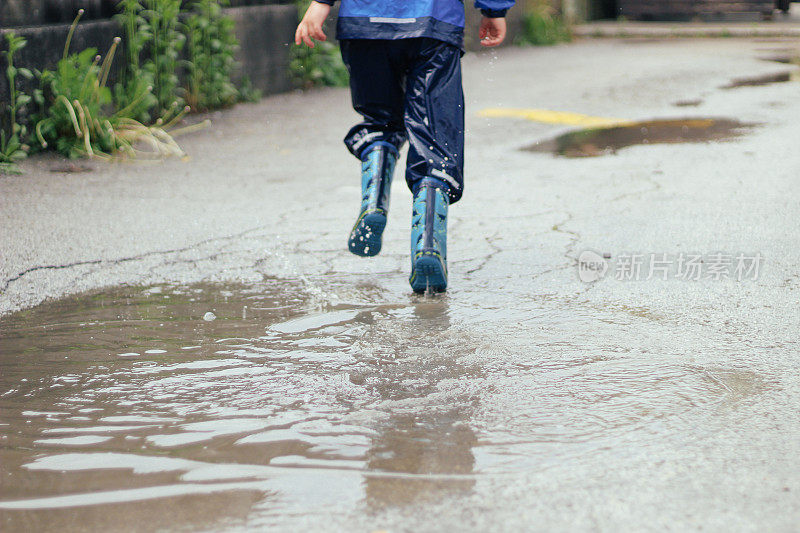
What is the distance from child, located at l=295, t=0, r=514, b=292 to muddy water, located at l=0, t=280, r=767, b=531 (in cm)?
23

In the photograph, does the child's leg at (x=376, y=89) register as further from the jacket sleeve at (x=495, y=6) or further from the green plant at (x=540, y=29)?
the green plant at (x=540, y=29)

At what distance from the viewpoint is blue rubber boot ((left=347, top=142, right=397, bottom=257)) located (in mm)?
3203

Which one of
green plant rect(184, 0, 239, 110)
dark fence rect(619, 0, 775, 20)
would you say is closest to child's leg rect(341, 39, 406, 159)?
green plant rect(184, 0, 239, 110)

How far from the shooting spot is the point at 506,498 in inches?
70.0

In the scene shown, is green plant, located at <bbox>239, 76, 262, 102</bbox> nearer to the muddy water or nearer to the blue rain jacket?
the blue rain jacket

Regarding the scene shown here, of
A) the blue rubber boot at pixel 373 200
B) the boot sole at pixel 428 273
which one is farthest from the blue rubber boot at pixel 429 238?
the blue rubber boot at pixel 373 200

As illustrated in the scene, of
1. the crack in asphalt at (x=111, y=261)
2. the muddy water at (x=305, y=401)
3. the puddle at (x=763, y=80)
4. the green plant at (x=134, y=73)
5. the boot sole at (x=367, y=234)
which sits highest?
the green plant at (x=134, y=73)

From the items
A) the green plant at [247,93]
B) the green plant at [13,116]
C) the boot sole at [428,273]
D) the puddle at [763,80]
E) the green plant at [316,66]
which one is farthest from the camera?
the green plant at [316,66]

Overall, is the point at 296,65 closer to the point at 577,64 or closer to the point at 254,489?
the point at 577,64

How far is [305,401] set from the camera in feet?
7.39

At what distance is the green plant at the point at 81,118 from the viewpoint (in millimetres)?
5371

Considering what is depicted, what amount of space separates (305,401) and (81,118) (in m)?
3.63

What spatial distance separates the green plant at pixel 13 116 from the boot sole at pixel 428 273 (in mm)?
2855

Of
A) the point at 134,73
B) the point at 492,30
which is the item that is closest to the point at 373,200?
the point at 492,30
